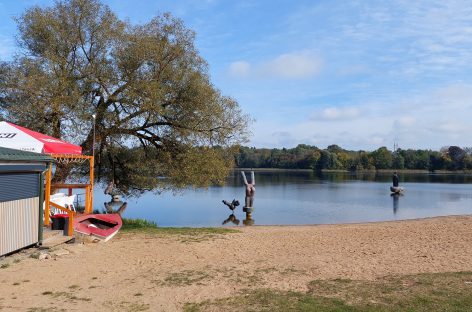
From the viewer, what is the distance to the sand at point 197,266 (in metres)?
7.05

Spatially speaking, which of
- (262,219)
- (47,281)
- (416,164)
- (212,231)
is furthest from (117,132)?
(416,164)

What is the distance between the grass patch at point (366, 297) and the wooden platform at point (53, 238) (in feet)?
19.5

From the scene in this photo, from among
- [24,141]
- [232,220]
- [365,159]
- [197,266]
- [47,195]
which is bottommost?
[232,220]

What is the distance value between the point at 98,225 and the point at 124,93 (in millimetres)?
6121

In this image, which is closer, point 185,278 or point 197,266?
point 185,278

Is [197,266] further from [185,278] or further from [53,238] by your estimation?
[53,238]

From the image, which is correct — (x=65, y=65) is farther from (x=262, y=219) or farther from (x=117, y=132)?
(x=262, y=219)

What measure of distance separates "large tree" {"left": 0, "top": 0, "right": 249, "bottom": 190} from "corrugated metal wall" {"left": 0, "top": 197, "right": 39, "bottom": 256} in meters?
6.77

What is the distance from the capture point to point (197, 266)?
9.58m

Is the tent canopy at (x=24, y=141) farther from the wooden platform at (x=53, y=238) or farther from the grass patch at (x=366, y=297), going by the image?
the grass patch at (x=366, y=297)

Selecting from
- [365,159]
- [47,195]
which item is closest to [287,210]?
[47,195]

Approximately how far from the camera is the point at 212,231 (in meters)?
15.8

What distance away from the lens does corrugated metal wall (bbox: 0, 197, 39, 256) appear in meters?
9.29

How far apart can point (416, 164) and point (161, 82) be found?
10896 centimetres
